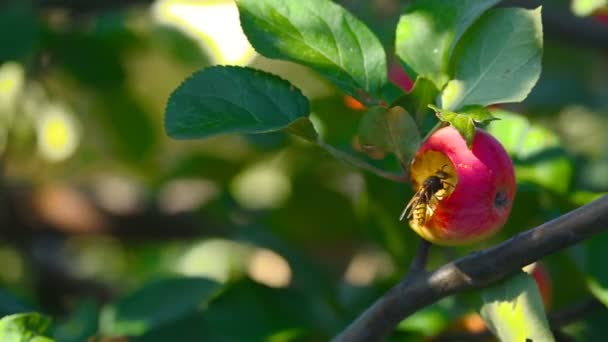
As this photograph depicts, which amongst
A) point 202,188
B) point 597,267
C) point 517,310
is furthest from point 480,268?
point 202,188

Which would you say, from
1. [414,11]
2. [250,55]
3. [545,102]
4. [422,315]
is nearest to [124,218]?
[250,55]

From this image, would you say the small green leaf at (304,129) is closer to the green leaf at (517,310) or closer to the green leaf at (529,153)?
the green leaf at (517,310)

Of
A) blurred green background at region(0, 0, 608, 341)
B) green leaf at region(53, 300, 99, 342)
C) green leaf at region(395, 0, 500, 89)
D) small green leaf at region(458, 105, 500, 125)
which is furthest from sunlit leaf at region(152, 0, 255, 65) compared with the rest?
small green leaf at region(458, 105, 500, 125)

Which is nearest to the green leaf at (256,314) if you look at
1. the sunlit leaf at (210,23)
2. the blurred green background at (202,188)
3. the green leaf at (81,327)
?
the blurred green background at (202,188)

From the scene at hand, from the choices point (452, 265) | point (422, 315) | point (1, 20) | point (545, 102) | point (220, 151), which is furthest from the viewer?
point (220, 151)

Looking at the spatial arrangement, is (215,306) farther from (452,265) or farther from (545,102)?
(545,102)

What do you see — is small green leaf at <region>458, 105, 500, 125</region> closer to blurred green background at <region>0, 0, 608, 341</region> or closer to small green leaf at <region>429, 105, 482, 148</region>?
small green leaf at <region>429, 105, 482, 148</region>
